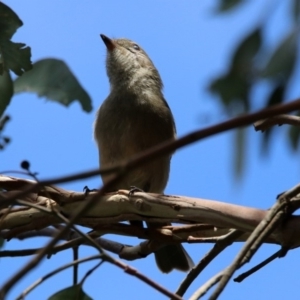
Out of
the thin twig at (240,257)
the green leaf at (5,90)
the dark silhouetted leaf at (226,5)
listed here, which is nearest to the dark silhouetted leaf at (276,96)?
the dark silhouetted leaf at (226,5)

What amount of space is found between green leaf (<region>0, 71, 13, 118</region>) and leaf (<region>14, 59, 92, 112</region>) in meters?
0.14

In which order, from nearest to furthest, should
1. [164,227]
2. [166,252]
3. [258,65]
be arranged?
[258,65] < [164,227] < [166,252]

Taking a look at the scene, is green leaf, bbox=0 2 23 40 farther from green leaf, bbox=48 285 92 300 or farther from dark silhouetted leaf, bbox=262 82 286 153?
dark silhouetted leaf, bbox=262 82 286 153

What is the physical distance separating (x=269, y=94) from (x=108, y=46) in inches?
180

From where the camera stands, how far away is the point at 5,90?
98.3 inches

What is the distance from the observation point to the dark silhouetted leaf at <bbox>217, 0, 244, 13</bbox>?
93 cm

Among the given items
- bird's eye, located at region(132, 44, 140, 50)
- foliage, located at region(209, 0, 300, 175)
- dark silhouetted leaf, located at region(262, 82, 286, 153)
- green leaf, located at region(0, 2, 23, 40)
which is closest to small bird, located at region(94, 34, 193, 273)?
bird's eye, located at region(132, 44, 140, 50)

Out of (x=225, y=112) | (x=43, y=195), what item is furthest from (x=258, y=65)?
(x=43, y=195)

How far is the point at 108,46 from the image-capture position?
5512 millimetres

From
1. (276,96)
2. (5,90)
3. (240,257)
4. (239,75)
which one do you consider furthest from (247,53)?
(5,90)

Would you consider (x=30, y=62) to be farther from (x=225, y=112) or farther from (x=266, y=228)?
(x=225, y=112)

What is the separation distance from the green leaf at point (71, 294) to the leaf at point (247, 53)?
1345 millimetres

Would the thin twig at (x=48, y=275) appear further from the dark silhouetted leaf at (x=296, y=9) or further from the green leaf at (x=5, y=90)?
the green leaf at (x=5, y=90)

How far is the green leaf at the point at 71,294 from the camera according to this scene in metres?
2.05
